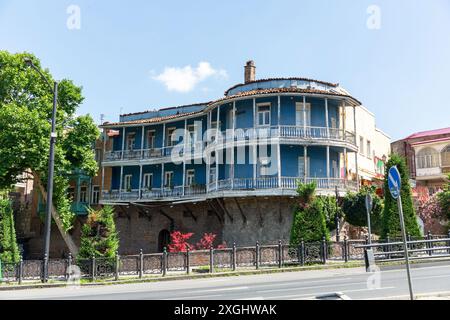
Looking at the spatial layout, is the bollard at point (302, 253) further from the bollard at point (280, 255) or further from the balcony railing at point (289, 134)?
the balcony railing at point (289, 134)

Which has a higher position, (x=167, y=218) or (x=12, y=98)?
(x=12, y=98)

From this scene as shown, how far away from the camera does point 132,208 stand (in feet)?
111

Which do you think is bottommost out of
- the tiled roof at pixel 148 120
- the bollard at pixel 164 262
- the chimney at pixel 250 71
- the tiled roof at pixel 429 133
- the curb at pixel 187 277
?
the curb at pixel 187 277

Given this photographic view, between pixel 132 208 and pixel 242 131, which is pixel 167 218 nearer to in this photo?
pixel 132 208

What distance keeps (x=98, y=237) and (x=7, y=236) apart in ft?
31.9

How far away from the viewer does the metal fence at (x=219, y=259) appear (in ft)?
62.4

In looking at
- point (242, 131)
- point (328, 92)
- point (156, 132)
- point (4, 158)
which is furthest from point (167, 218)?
point (328, 92)

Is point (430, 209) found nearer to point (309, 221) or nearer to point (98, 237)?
point (309, 221)

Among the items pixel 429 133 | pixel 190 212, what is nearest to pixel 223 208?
pixel 190 212

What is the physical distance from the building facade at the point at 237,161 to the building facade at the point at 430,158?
35.4 feet

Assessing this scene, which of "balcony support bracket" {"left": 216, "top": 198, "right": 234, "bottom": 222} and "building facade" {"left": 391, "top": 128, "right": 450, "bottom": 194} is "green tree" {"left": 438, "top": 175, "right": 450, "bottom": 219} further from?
"balcony support bracket" {"left": 216, "top": 198, "right": 234, "bottom": 222}

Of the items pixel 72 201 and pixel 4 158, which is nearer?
pixel 4 158

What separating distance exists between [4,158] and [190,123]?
1281 cm

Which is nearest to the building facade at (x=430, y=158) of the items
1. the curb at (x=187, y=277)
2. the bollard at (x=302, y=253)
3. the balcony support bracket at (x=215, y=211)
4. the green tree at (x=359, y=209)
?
the green tree at (x=359, y=209)
